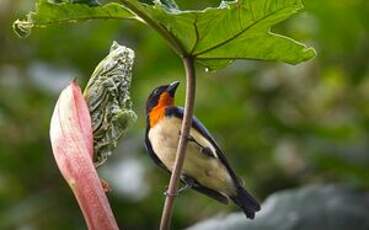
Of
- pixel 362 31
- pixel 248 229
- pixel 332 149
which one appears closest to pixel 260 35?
pixel 248 229

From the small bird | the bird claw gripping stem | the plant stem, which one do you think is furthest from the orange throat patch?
the plant stem

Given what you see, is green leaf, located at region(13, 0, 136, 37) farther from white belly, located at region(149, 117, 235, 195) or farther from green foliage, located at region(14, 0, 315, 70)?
white belly, located at region(149, 117, 235, 195)

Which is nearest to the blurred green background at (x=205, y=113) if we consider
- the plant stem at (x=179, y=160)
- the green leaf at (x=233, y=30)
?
the green leaf at (x=233, y=30)

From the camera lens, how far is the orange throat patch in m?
1.44

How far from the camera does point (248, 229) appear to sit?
2.04 m

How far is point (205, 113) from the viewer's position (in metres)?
2.83

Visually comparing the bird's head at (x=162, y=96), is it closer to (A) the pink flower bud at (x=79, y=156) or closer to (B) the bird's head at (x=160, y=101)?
(B) the bird's head at (x=160, y=101)

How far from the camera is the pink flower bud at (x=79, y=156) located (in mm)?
1039

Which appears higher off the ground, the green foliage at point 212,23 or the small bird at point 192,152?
the green foliage at point 212,23

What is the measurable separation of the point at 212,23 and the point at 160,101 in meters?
0.36

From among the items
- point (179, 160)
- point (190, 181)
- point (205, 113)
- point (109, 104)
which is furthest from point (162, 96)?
point (205, 113)

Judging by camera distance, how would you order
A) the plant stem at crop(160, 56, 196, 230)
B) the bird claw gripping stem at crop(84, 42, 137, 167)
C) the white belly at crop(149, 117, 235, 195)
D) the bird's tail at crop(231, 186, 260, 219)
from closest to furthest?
the plant stem at crop(160, 56, 196, 230) < the bird claw gripping stem at crop(84, 42, 137, 167) < the white belly at crop(149, 117, 235, 195) < the bird's tail at crop(231, 186, 260, 219)

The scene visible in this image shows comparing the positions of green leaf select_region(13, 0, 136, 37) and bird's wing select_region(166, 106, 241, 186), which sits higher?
green leaf select_region(13, 0, 136, 37)

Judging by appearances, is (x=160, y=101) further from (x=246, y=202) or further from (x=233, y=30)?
(x=233, y=30)
